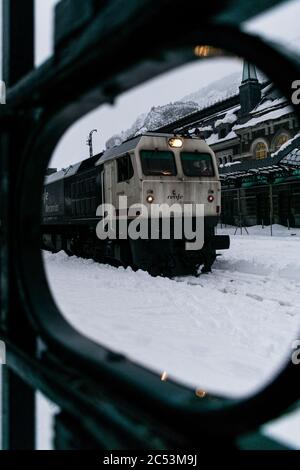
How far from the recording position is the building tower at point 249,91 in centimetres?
3212

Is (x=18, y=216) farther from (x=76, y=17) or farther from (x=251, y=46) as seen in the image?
(x=251, y=46)

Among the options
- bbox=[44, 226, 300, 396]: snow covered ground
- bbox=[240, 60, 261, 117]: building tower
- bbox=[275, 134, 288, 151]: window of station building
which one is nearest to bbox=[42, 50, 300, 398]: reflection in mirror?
Answer: bbox=[44, 226, 300, 396]: snow covered ground

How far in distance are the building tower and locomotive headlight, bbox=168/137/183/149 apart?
23980 millimetres

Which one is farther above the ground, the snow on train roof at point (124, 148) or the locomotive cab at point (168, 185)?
the snow on train roof at point (124, 148)

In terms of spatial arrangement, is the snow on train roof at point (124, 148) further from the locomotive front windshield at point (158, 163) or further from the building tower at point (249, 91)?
the building tower at point (249, 91)

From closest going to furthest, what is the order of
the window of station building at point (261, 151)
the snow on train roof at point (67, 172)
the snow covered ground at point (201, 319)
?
the snow covered ground at point (201, 319)
the snow on train roof at point (67, 172)
the window of station building at point (261, 151)

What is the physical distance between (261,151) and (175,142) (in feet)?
71.0

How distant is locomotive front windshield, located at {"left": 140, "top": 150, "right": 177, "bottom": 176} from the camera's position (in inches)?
380

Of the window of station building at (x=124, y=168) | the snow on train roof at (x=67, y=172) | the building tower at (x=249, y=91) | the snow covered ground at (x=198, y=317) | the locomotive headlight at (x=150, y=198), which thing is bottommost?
the snow covered ground at (x=198, y=317)

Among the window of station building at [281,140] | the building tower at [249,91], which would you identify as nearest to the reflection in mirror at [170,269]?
the window of station building at [281,140]

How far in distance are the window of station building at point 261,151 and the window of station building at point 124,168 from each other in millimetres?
21686

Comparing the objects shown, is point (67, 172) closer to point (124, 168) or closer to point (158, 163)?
point (124, 168)

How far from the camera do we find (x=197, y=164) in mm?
10406

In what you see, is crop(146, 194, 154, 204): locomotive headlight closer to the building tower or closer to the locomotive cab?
the locomotive cab
